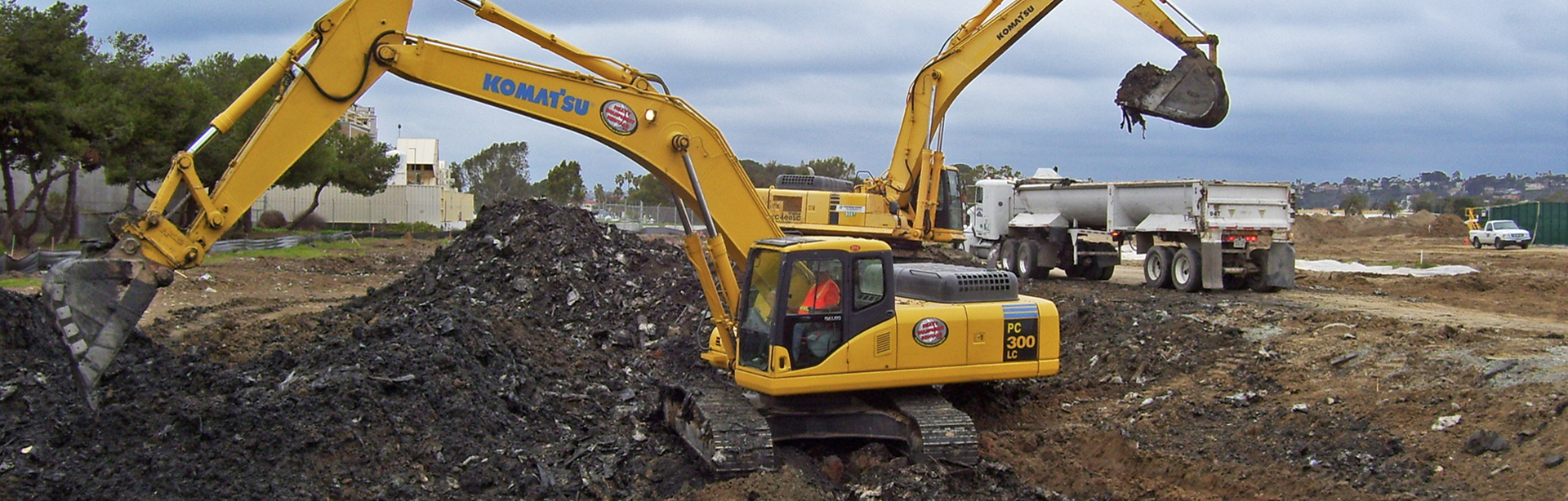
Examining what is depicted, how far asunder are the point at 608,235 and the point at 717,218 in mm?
9481

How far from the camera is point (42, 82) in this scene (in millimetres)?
23031

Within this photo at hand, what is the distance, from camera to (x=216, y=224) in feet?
25.5

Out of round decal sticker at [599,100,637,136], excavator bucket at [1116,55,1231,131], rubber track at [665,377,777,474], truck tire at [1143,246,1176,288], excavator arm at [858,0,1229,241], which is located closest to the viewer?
rubber track at [665,377,777,474]

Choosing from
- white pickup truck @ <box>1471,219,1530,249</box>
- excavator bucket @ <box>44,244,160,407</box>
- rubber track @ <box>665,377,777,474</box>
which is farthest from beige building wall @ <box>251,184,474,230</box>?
rubber track @ <box>665,377,777,474</box>

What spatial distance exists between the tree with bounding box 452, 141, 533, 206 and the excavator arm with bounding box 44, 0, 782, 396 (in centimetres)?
7920

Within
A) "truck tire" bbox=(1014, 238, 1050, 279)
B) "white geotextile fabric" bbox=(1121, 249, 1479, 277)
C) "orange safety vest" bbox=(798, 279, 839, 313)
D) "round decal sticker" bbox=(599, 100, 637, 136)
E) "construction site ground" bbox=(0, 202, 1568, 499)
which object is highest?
"round decal sticker" bbox=(599, 100, 637, 136)

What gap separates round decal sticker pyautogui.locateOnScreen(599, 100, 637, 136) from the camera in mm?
9062

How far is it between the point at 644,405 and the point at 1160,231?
12.6 meters

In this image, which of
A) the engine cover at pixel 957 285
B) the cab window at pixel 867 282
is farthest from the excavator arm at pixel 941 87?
the cab window at pixel 867 282

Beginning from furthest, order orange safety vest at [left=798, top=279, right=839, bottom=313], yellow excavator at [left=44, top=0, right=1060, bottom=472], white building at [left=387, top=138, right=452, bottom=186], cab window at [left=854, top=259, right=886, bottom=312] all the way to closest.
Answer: white building at [left=387, top=138, right=452, bottom=186] → cab window at [left=854, top=259, right=886, bottom=312] → orange safety vest at [left=798, top=279, right=839, bottom=313] → yellow excavator at [left=44, top=0, right=1060, bottom=472]

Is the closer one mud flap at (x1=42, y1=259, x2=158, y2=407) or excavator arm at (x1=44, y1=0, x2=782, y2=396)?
mud flap at (x1=42, y1=259, x2=158, y2=407)

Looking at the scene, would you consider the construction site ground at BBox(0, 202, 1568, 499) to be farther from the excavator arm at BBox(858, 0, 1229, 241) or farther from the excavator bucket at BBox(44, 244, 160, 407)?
the excavator arm at BBox(858, 0, 1229, 241)

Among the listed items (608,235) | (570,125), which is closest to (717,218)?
(570,125)

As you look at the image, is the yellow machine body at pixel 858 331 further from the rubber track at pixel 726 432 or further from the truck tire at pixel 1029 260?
the truck tire at pixel 1029 260
